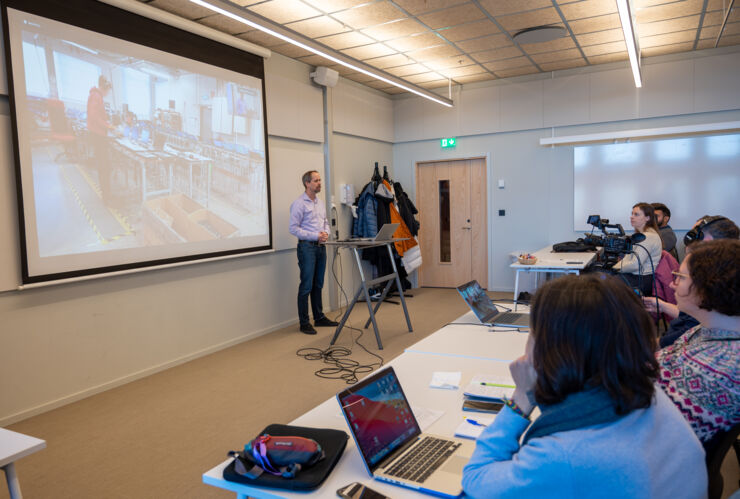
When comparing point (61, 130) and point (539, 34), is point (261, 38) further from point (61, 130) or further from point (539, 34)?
point (539, 34)

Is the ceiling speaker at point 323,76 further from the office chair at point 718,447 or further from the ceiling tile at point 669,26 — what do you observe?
the office chair at point 718,447

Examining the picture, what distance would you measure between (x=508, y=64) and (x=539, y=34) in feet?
3.96

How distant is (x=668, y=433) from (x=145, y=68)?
4.16 m

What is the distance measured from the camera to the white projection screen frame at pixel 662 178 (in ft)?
19.1

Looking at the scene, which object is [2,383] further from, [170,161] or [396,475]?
[396,475]

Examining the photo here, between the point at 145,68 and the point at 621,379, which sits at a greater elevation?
the point at 145,68

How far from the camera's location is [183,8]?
4102 millimetres

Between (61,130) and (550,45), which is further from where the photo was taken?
(550,45)

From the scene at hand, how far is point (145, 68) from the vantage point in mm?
3902

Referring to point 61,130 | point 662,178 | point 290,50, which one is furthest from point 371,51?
point 662,178

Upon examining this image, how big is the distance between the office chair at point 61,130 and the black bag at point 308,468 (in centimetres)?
290

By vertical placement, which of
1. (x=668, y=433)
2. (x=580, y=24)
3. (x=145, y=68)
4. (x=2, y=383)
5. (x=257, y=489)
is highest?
(x=580, y=24)

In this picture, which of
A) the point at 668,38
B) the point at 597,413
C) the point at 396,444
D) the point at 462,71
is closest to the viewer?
the point at 597,413

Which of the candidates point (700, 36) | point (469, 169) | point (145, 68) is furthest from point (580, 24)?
point (145, 68)
